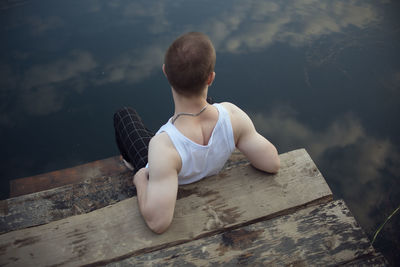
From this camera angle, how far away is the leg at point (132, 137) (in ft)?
5.70

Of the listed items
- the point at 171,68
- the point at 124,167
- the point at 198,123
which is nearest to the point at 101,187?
the point at 124,167

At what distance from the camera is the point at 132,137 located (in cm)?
180

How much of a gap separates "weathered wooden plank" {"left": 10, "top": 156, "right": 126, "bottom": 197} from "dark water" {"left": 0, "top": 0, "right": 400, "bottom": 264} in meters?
0.62

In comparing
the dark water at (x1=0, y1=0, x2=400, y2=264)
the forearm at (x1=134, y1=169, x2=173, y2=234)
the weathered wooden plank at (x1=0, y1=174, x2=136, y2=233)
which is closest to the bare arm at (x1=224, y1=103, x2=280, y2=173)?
the forearm at (x1=134, y1=169, x2=173, y2=234)

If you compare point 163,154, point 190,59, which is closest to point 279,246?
point 163,154

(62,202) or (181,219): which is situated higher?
(181,219)

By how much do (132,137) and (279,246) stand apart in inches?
38.7

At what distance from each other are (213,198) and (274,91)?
2.12m

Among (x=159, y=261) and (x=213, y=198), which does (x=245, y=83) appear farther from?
(x=159, y=261)

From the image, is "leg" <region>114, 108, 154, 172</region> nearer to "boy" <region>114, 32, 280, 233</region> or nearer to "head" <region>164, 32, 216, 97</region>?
"boy" <region>114, 32, 280, 233</region>

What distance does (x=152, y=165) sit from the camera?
1255 millimetres

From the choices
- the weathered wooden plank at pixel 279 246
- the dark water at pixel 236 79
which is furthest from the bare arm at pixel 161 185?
the dark water at pixel 236 79

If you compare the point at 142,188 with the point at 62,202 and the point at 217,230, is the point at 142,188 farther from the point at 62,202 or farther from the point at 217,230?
the point at 62,202

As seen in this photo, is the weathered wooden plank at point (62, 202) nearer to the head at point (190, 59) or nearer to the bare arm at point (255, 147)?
the bare arm at point (255, 147)
